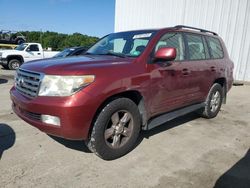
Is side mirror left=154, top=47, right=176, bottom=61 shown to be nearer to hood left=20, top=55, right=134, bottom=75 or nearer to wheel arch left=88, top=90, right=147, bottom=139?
hood left=20, top=55, right=134, bottom=75

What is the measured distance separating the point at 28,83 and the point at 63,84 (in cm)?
67

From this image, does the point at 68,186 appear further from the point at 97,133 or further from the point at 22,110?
the point at 22,110

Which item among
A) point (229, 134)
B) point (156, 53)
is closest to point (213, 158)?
point (229, 134)

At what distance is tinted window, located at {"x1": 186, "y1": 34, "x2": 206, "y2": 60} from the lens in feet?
16.4

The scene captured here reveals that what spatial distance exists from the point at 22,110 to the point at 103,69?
1.24 m

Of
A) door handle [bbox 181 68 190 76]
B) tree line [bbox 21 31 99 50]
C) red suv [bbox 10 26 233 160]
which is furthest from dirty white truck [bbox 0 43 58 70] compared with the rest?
tree line [bbox 21 31 99 50]

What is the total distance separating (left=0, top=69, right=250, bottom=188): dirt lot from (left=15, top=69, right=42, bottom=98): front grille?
916 mm

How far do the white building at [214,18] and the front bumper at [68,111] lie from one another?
11177 millimetres

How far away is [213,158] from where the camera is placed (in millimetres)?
3959

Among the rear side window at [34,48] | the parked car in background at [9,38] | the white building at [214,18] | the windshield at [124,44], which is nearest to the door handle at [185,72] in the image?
the windshield at [124,44]

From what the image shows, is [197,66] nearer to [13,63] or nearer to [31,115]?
[31,115]

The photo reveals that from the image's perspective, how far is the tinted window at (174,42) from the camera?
4.41 metres

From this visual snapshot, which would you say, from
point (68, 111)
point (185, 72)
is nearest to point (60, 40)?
point (185, 72)

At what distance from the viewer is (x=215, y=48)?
5.96m
